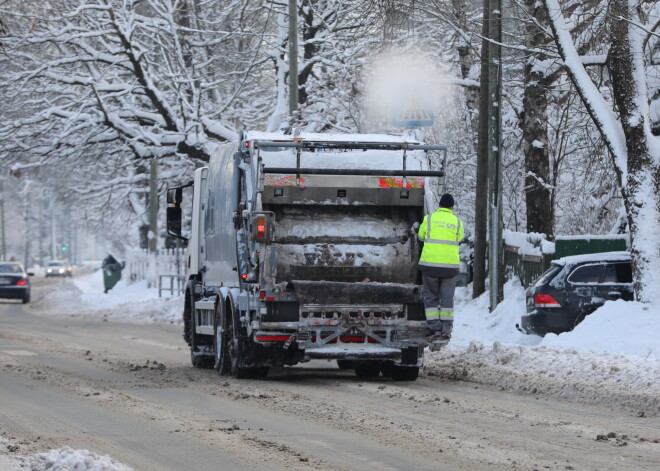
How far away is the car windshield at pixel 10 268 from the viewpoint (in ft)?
136

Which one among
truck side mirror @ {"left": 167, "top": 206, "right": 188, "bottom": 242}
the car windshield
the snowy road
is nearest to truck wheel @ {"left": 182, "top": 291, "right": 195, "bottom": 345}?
truck side mirror @ {"left": 167, "top": 206, "right": 188, "bottom": 242}

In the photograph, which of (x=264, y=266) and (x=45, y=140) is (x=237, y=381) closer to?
(x=264, y=266)

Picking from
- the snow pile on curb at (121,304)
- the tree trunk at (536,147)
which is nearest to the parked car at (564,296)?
the tree trunk at (536,147)

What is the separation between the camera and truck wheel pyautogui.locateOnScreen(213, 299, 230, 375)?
14484 millimetres

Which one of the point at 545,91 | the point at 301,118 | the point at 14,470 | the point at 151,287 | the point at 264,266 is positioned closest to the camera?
the point at 14,470

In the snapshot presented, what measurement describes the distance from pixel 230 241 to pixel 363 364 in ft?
7.05

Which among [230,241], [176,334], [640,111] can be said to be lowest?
[176,334]

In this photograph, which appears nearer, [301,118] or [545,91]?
[545,91]

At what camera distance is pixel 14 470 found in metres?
7.32

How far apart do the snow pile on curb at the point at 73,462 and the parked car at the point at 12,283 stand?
113 ft

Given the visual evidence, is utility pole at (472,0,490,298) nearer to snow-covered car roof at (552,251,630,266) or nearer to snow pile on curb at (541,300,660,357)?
snow-covered car roof at (552,251,630,266)

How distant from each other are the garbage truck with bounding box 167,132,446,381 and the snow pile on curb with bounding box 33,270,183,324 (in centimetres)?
1506

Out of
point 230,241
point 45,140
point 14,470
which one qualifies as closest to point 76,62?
point 45,140

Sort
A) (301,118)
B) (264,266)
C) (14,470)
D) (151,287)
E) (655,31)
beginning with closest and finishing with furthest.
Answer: (14,470) → (264,266) → (655,31) → (301,118) → (151,287)
